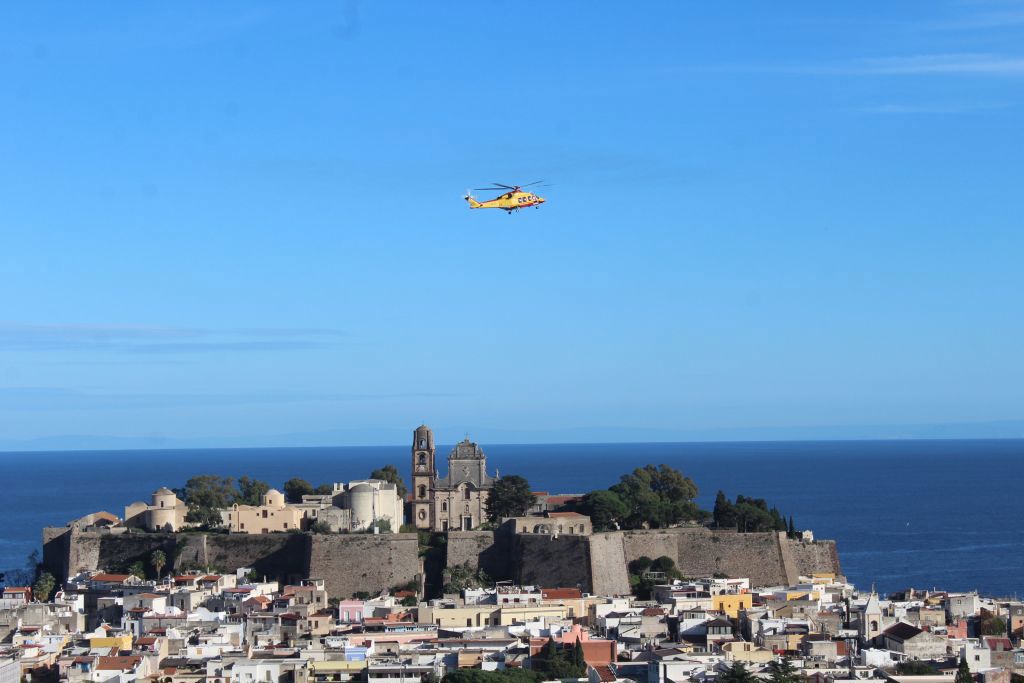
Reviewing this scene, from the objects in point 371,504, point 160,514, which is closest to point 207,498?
point 160,514

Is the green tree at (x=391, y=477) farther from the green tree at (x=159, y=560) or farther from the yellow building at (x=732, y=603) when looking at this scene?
the yellow building at (x=732, y=603)

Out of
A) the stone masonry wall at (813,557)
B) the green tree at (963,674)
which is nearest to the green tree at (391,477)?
the stone masonry wall at (813,557)

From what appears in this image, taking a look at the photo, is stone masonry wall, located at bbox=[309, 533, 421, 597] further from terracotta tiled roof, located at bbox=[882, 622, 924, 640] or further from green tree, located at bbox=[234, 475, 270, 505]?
terracotta tiled roof, located at bbox=[882, 622, 924, 640]

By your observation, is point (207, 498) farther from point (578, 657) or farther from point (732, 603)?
point (578, 657)

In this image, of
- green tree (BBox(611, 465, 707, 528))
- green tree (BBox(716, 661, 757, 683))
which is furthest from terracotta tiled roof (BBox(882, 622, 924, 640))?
green tree (BBox(611, 465, 707, 528))

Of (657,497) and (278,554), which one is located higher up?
(657,497)
